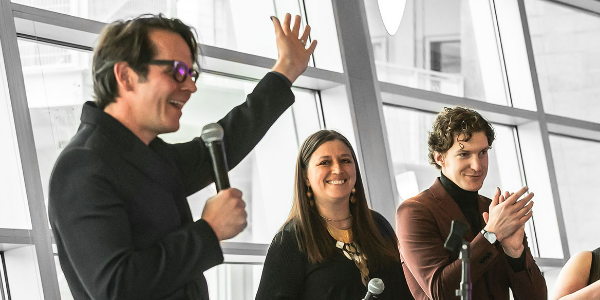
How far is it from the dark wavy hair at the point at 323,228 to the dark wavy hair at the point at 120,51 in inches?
45.7

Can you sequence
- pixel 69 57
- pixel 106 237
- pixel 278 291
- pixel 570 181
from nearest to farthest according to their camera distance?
1. pixel 106 237
2. pixel 278 291
3. pixel 69 57
4. pixel 570 181

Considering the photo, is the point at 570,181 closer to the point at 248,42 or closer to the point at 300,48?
the point at 248,42

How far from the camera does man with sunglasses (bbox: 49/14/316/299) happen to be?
152 centimetres

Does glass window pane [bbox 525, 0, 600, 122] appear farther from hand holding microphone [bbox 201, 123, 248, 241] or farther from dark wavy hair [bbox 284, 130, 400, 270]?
hand holding microphone [bbox 201, 123, 248, 241]

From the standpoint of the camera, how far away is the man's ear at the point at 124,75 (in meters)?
1.67

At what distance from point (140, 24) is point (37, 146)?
1557 mm

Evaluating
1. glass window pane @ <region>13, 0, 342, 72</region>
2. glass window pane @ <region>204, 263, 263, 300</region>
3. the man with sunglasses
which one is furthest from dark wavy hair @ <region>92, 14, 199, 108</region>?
glass window pane @ <region>204, 263, 263, 300</region>

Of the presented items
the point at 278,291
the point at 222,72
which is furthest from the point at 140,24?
the point at 222,72

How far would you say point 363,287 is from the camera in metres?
2.65

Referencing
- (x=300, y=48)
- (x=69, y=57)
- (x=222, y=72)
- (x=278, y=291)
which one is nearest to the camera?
(x=300, y=48)

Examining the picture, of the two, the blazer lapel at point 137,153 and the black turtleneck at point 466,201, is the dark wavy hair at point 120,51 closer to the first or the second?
the blazer lapel at point 137,153

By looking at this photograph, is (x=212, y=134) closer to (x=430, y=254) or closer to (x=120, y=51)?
(x=120, y=51)

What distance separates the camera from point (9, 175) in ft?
9.75

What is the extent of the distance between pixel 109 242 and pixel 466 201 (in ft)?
5.72
